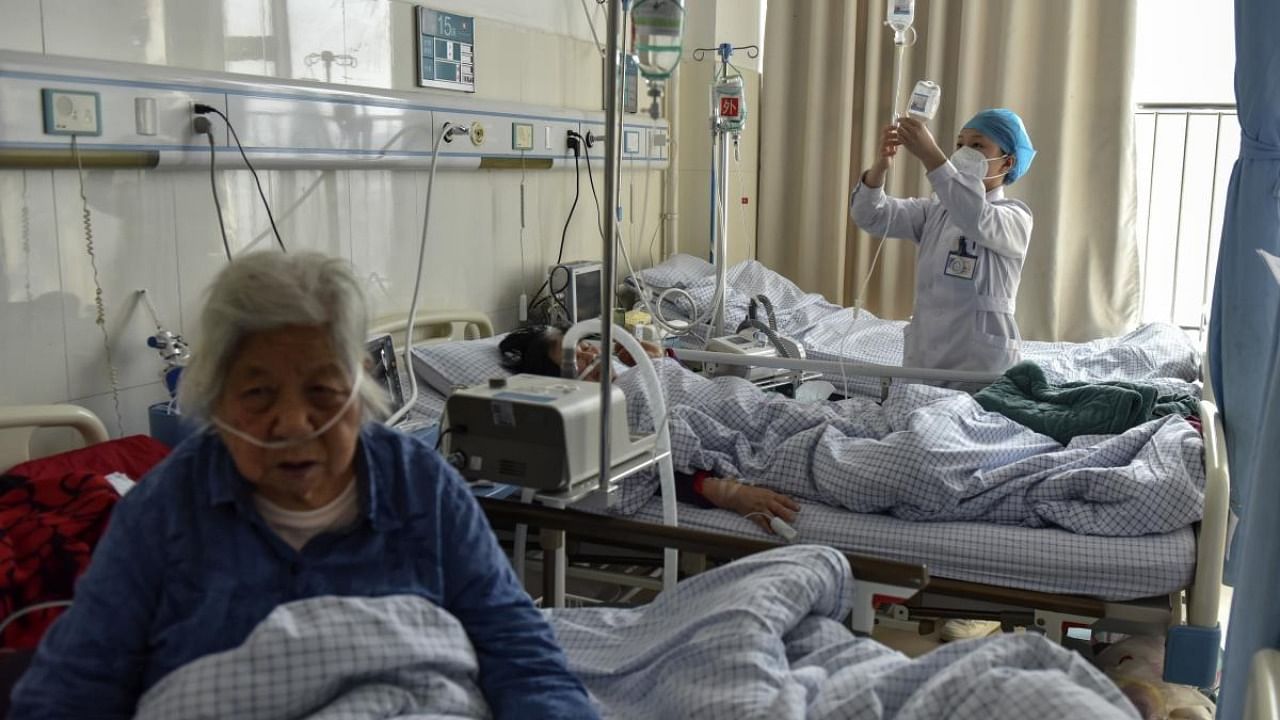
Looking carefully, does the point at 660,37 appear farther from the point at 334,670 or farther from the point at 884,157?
the point at 884,157

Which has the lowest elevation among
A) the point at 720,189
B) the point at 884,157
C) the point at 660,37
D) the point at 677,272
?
the point at 677,272

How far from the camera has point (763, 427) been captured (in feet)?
8.88

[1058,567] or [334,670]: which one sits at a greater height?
[334,670]

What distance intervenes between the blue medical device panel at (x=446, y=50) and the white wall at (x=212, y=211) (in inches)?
1.6

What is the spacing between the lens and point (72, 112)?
2.15 m

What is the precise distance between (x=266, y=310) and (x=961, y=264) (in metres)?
2.28

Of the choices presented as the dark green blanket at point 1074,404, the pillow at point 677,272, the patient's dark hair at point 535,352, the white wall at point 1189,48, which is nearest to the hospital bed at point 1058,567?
the dark green blanket at point 1074,404

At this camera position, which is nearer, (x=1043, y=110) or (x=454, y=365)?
(x=454, y=365)

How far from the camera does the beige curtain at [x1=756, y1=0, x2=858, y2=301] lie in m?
5.14

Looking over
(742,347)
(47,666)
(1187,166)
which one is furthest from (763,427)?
(1187,166)

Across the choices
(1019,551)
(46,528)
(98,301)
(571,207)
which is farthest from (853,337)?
(46,528)

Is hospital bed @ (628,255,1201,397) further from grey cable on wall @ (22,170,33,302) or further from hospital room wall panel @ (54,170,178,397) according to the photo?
grey cable on wall @ (22,170,33,302)

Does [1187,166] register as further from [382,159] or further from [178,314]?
[178,314]

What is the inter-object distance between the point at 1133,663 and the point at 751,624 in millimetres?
1596
